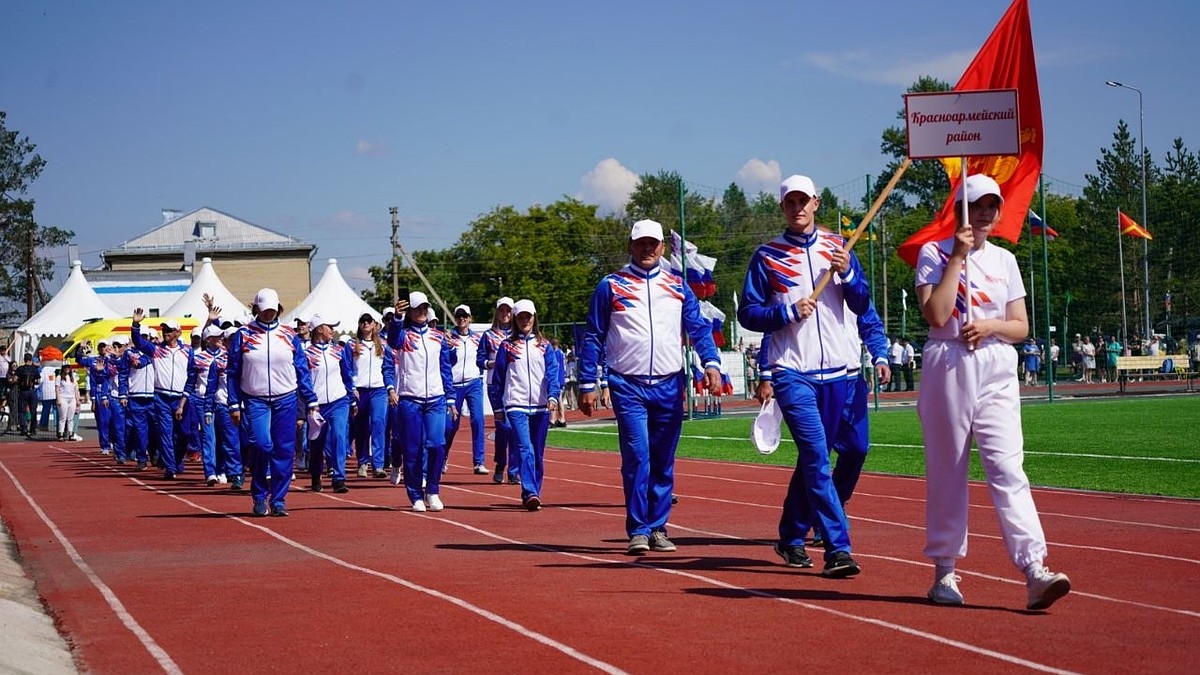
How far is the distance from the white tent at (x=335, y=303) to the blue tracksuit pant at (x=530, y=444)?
97.8 ft

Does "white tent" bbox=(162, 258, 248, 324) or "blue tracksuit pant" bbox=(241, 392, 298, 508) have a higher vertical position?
"white tent" bbox=(162, 258, 248, 324)

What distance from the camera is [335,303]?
47.0 metres

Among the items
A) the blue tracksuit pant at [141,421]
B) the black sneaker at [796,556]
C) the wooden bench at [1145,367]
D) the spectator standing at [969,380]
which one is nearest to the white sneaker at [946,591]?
the spectator standing at [969,380]

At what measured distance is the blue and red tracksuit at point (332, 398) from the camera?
19797 mm

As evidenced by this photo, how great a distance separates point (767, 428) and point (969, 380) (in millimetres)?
2374

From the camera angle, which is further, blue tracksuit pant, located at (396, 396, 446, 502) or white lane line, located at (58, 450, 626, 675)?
blue tracksuit pant, located at (396, 396, 446, 502)

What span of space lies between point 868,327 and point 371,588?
363 cm

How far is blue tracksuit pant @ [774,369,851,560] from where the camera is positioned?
9.39 m

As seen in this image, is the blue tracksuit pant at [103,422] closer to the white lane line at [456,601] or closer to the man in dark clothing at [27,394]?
the man in dark clothing at [27,394]

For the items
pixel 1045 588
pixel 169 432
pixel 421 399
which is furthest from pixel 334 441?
pixel 1045 588

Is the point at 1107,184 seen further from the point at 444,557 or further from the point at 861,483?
the point at 444,557

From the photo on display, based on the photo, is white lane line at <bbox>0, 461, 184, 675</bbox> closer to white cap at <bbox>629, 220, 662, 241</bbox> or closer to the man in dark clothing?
white cap at <bbox>629, 220, 662, 241</bbox>

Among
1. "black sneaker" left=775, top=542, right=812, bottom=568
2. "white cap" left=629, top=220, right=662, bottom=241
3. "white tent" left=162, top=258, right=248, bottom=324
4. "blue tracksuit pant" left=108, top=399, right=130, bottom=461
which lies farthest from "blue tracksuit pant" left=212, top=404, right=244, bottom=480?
"white tent" left=162, top=258, right=248, bottom=324

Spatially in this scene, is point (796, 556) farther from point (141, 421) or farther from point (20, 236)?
point (20, 236)
